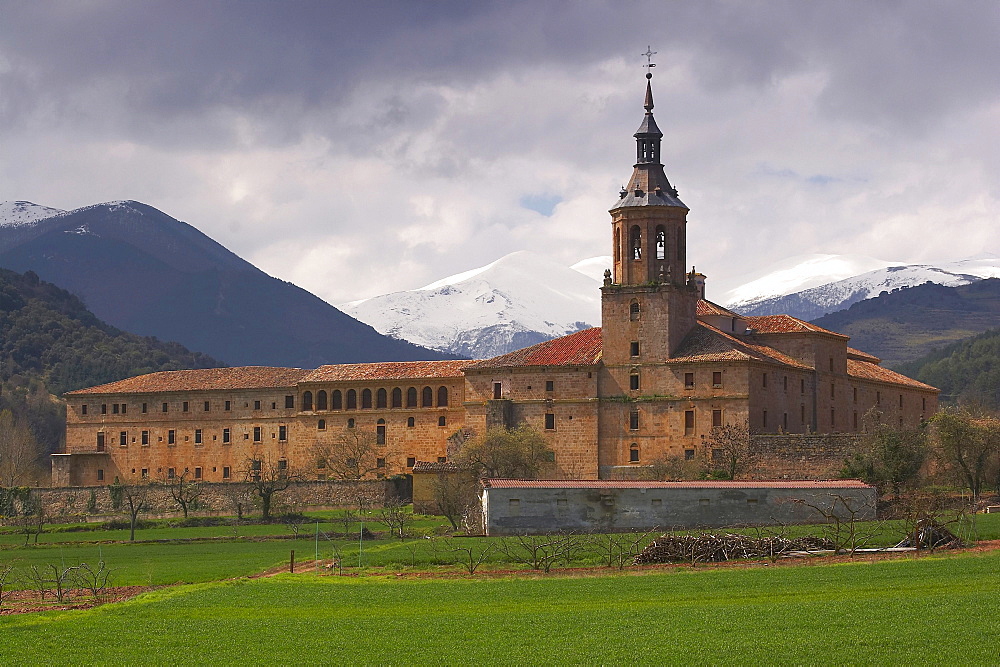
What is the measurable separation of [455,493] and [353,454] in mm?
24620

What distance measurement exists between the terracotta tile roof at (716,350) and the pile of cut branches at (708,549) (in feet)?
122

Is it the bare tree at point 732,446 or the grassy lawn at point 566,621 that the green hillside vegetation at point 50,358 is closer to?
the bare tree at point 732,446

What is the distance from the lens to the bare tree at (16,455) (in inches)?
4454

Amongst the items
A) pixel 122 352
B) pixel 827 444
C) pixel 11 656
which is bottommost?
pixel 11 656

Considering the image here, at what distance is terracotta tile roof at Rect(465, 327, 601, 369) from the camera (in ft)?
310

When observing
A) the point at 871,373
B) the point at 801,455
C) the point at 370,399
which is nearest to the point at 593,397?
the point at 801,455

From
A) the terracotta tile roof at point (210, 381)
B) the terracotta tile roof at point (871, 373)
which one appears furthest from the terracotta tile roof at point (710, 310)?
the terracotta tile roof at point (210, 381)

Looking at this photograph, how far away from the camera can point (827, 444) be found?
8494 cm

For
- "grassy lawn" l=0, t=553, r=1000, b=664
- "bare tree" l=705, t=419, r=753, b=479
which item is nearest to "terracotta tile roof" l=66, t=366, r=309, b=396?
"bare tree" l=705, t=419, r=753, b=479

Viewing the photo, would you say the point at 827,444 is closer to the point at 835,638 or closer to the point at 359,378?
the point at 359,378

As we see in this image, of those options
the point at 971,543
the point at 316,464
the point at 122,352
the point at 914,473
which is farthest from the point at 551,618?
the point at 122,352

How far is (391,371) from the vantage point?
106812 mm

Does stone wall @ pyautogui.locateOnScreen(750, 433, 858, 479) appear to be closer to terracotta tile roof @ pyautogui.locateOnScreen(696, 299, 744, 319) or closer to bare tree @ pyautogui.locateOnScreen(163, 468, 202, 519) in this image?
terracotta tile roof @ pyautogui.locateOnScreen(696, 299, 744, 319)

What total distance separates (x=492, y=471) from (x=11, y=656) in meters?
53.2
